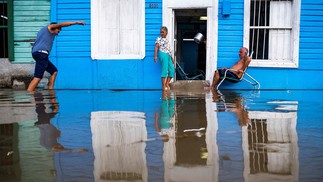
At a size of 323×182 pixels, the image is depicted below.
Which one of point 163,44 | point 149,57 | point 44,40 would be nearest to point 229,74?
point 163,44

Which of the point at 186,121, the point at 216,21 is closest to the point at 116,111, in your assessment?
the point at 186,121

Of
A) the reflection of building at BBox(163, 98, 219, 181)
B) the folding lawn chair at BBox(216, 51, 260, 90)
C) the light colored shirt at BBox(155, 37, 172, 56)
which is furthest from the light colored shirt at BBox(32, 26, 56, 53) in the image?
the folding lawn chair at BBox(216, 51, 260, 90)

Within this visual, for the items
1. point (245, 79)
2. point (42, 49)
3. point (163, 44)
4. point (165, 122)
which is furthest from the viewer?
point (245, 79)

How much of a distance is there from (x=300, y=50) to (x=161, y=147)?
7.94m

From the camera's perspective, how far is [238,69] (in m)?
9.34

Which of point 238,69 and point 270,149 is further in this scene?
point 238,69

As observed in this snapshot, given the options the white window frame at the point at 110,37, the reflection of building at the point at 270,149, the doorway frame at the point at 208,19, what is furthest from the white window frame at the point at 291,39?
the reflection of building at the point at 270,149

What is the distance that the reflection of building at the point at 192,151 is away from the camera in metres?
2.14

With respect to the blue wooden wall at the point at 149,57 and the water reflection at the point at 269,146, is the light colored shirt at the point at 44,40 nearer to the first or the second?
the blue wooden wall at the point at 149,57

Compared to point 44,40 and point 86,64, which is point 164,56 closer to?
point 86,64

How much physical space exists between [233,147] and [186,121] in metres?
1.32

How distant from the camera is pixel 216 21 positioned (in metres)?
9.79

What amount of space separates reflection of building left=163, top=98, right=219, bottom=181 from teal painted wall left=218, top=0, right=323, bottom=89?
5890mm

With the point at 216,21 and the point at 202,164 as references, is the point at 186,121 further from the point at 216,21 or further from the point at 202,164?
the point at 216,21
